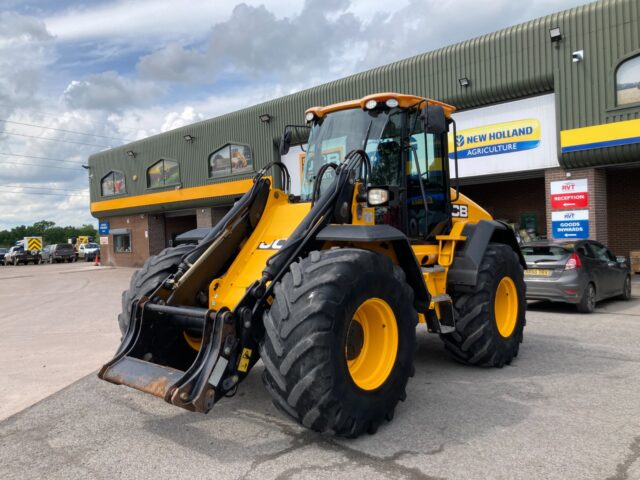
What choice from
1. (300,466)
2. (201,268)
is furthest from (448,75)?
(300,466)

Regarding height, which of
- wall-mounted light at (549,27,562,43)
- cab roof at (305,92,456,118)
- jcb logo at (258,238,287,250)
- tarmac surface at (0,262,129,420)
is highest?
wall-mounted light at (549,27,562,43)

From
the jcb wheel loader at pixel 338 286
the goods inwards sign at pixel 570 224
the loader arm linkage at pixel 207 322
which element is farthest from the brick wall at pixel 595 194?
the loader arm linkage at pixel 207 322

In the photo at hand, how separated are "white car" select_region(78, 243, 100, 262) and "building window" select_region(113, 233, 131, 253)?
53.1 ft

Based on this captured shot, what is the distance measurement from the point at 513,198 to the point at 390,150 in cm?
1648

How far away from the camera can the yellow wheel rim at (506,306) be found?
6.63m

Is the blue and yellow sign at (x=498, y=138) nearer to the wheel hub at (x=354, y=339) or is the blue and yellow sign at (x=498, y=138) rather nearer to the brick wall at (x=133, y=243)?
the wheel hub at (x=354, y=339)

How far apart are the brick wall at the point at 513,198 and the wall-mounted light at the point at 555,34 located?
5999 mm

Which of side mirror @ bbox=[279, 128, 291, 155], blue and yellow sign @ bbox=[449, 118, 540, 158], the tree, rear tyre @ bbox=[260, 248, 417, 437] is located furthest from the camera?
the tree

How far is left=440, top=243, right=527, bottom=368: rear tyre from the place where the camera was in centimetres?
593

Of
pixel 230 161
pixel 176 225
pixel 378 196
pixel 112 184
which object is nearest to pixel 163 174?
pixel 176 225

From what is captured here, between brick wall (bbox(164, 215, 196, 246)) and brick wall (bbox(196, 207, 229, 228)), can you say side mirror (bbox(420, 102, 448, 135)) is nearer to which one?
brick wall (bbox(196, 207, 229, 228))

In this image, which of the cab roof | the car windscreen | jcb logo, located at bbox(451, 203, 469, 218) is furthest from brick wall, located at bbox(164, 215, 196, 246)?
the cab roof

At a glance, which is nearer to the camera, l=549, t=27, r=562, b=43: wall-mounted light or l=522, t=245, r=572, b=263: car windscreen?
l=522, t=245, r=572, b=263: car windscreen

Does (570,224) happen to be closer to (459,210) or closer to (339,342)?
(459,210)
